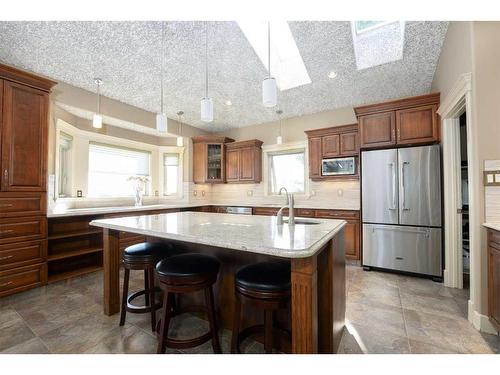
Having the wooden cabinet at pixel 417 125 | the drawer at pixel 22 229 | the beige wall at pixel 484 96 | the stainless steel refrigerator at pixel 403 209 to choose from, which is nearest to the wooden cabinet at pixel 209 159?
the drawer at pixel 22 229

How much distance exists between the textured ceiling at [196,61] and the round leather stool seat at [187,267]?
257cm

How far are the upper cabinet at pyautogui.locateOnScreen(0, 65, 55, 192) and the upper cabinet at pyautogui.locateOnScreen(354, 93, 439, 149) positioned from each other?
4315 mm

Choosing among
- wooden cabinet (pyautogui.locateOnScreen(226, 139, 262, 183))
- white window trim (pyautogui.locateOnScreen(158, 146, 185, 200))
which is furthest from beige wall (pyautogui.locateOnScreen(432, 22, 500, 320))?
white window trim (pyautogui.locateOnScreen(158, 146, 185, 200))

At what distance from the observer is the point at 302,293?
1136 millimetres

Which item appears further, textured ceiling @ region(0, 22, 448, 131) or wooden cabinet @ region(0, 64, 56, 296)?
textured ceiling @ region(0, 22, 448, 131)

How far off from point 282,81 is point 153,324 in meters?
3.86

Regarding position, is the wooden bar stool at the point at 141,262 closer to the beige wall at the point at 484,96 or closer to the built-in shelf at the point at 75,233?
the built-in shelf at the point at 75,233

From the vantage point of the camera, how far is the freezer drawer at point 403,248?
293 centimetres

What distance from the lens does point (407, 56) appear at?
3074 mm

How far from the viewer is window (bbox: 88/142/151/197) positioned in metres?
4.09

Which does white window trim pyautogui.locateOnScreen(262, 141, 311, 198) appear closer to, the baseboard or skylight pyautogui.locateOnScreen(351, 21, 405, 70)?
skylight pyautogui.locateOnScreen(351, 21, 405, 70)

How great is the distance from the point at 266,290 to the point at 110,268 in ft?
5.33
